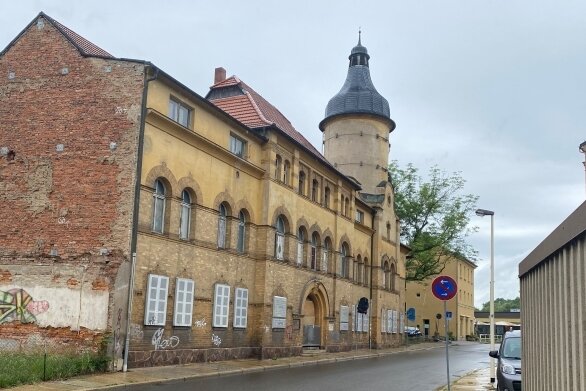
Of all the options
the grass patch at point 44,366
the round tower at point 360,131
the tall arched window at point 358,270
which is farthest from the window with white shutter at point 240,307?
the round tower at point 360,131

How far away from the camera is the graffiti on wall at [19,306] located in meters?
19.9

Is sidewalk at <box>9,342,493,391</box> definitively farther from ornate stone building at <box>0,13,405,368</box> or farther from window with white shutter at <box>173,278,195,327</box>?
window with white shutter at <box>173,278,195,327</box>

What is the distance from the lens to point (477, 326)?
99.1 m

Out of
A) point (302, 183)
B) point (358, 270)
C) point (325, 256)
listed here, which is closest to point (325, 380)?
point (302, 183)

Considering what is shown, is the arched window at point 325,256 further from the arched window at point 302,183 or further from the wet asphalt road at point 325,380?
the wet asphalt road at point 325,380

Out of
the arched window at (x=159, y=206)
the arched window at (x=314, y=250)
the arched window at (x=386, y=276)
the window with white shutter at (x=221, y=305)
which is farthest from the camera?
the arched window at (x=386, y=276)

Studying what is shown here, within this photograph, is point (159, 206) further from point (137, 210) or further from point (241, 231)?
point (241, 231)

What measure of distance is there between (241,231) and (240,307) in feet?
10.2

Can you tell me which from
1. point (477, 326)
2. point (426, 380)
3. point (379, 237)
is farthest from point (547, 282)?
point (477, 326)

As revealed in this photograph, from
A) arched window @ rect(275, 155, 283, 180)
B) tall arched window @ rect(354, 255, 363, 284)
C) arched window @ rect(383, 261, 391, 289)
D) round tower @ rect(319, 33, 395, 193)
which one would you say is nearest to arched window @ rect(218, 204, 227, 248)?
arched window @ rect(275, 155, 283, 180)

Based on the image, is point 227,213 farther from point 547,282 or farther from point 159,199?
point 547,282

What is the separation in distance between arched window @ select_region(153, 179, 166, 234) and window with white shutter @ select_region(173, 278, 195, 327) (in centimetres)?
197

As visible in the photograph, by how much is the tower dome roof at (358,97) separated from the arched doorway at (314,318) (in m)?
17.7

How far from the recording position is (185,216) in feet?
75.0
